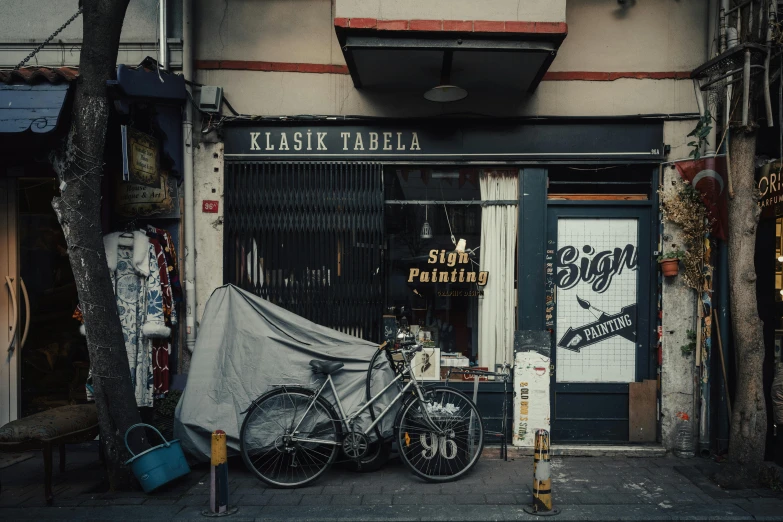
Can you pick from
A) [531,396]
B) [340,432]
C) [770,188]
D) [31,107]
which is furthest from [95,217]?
[770,188]

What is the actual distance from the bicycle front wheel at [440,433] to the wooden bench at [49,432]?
3284mm

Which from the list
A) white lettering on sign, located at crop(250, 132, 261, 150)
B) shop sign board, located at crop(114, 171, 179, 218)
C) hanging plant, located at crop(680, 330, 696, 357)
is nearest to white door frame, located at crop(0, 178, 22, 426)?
shop sign board, located at crop(114, 171, 179, 218)

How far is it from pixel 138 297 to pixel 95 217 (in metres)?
1.45

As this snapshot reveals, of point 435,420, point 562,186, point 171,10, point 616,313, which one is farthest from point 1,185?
point 616,313

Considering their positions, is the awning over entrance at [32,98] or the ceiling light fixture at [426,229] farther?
the ceiling light fixture at [426,229]

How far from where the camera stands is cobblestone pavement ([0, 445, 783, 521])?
205 inches

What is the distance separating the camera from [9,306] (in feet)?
24.8

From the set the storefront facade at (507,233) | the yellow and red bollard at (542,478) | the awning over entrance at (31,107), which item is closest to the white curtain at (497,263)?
the storefront facade at (507,233)

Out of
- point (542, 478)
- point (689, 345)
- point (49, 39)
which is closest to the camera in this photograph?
point (542, 478)

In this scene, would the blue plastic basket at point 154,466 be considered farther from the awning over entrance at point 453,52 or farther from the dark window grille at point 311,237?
the awning over entrance at point 453,52

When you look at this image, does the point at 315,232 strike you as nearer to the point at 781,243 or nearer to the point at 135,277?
the point at 135,277

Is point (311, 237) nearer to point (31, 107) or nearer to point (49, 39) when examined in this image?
point (31, 107)

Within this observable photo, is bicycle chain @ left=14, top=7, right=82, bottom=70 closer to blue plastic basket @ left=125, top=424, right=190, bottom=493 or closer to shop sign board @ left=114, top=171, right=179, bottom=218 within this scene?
shop sign board @ left=114, top=171, right=179, bottom=218

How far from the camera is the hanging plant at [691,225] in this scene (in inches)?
273
